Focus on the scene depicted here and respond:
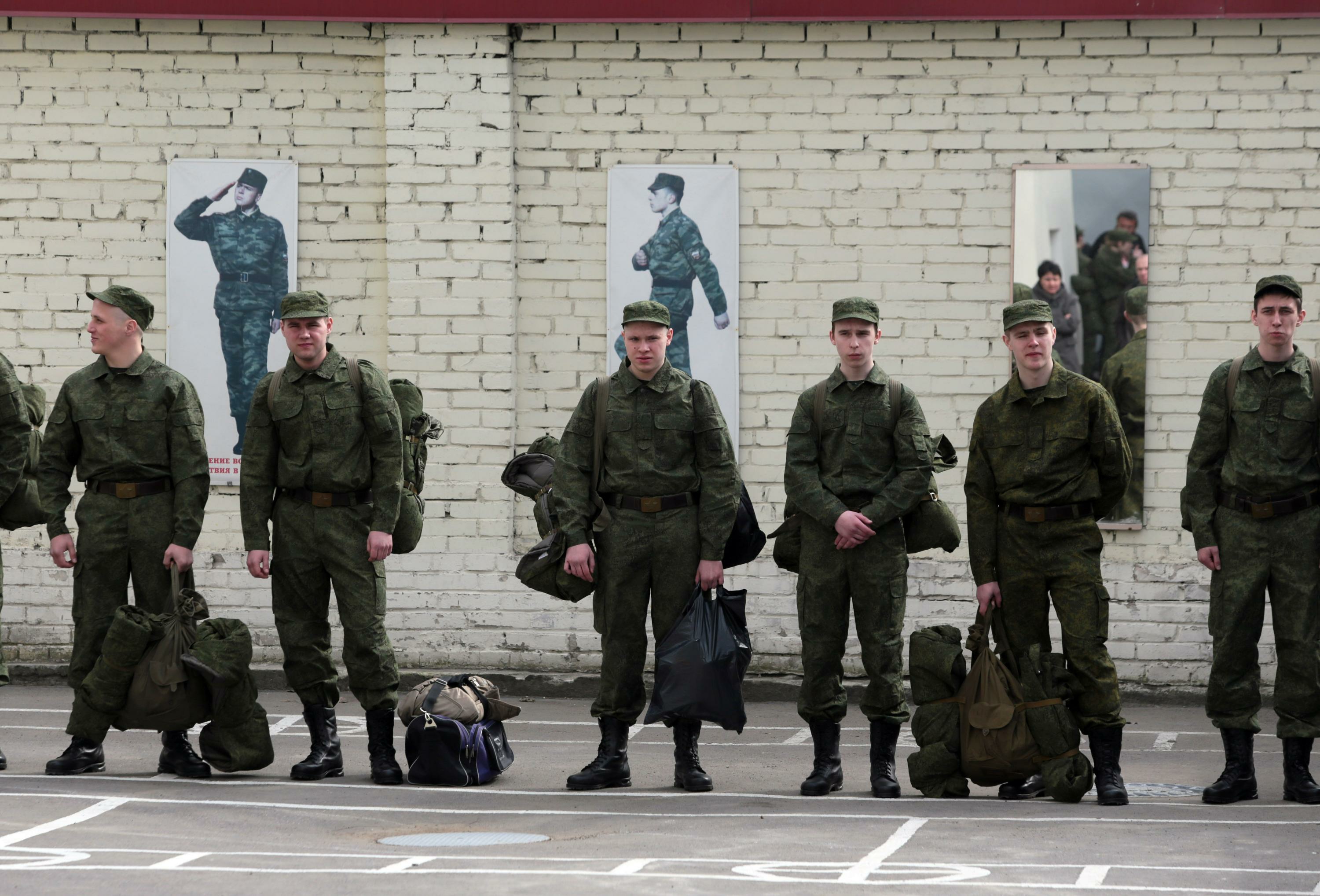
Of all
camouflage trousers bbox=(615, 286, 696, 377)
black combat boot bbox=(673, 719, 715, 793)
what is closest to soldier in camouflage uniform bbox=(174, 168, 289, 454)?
camouflage trousers bbox=(615, 286, 696, 377)

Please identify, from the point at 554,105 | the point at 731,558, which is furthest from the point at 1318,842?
the point at 554,105

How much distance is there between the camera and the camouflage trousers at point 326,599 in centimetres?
741

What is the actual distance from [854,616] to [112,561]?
3.37 metres

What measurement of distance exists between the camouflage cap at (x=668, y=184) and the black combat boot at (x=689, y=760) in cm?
391

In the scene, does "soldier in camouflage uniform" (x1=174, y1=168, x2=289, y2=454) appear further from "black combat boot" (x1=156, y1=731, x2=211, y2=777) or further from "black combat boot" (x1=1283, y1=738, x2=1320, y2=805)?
"black combat boot" (x1=1283, y1=738, x2=1320, y2=805)

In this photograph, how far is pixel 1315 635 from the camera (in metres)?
6.97

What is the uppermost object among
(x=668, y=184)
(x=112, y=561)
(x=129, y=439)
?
(x=668, y=184)

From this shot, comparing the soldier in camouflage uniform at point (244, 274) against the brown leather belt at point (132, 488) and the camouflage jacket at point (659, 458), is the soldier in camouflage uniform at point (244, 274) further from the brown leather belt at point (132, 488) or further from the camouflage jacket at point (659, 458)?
the camouflage jacket at point (659, 458)

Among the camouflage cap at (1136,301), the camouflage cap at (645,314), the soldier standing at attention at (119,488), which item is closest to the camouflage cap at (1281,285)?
the camouflage cap at (645,314)

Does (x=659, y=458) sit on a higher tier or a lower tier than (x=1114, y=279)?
lower

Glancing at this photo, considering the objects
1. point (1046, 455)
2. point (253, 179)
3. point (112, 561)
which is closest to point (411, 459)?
point (112, 561)

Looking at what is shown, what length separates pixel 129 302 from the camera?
7.66 metres

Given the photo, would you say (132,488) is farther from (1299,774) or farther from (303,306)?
(1299,774)

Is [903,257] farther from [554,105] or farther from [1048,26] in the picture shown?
[554,105]
